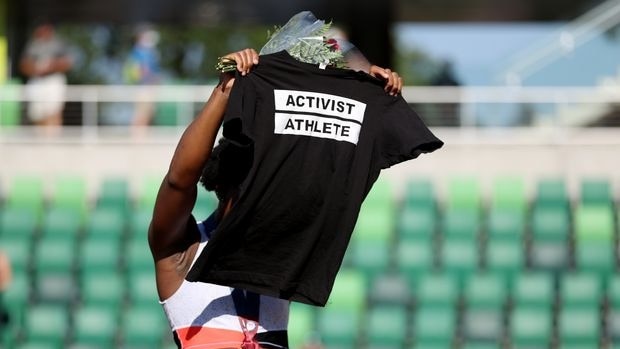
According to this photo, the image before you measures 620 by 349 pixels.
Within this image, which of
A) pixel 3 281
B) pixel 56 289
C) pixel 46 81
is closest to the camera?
pixel 3 281

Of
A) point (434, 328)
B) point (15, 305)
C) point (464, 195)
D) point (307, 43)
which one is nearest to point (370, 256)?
point (434, 328)

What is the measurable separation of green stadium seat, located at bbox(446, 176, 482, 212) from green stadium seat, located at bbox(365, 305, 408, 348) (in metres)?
1.83

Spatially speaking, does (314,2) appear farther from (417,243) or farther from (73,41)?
(73,41)

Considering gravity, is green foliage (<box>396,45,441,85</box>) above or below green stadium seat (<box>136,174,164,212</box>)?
above

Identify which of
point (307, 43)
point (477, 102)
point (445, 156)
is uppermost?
point (477, 102)

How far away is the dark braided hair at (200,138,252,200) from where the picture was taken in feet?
14.5

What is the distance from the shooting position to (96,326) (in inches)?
524

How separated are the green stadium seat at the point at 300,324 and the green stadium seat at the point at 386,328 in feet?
1.83

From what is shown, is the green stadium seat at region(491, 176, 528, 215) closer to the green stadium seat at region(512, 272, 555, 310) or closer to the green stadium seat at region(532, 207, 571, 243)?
the green stadium seat at region(532, 207, 571, 243)

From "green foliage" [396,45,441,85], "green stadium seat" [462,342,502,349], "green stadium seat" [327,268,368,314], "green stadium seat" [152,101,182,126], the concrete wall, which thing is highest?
"green foliage" [396,45,441,85]

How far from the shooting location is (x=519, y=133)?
15586 millimetres

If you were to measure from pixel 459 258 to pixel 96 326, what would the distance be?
3.72 meters

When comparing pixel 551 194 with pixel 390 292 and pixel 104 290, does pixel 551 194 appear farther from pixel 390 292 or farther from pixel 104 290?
pixel 104 290

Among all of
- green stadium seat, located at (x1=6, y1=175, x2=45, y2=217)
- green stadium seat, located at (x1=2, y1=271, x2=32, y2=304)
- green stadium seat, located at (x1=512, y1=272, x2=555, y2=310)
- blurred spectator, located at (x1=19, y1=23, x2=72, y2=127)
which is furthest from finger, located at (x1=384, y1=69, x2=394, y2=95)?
blurred spectator, located at (x1=19, y1=23, x2=72, y2=127)
